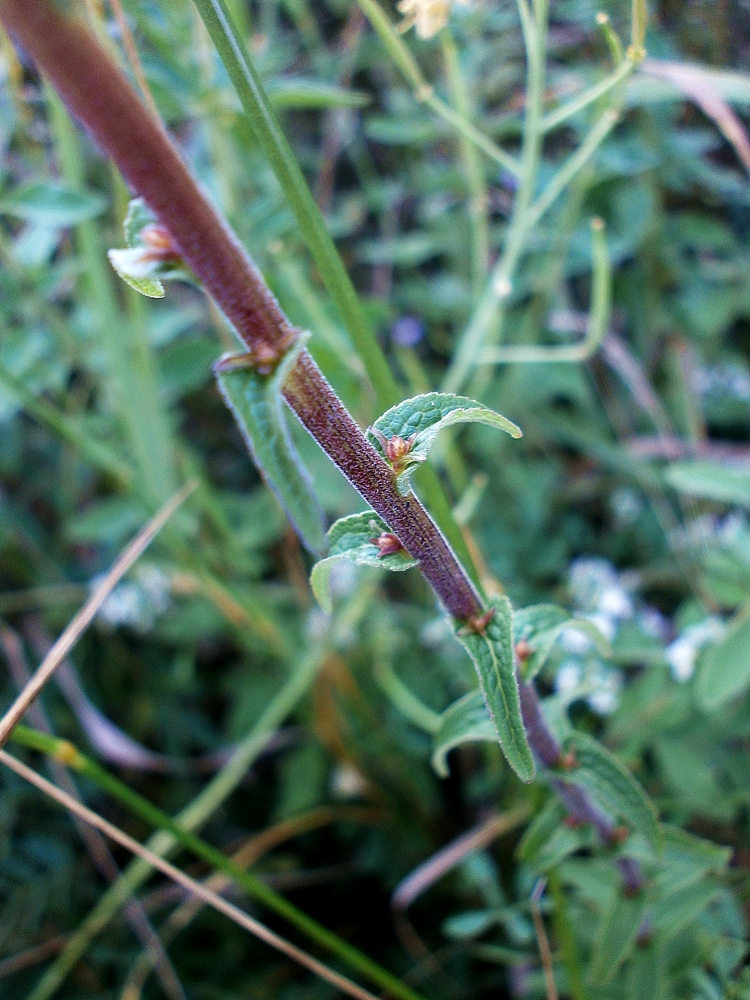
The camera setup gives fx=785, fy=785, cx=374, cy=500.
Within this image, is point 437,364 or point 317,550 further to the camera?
point 437,364

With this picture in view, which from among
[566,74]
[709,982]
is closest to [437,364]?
[566,74]

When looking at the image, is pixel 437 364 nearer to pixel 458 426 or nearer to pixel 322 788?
pixel 458 426

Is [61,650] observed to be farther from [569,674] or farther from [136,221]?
[569,674]

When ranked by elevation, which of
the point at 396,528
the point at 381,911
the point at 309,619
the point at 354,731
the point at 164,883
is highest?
the point at 396,528

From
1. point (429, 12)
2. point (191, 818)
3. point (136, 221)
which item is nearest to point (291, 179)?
point (136, 221)

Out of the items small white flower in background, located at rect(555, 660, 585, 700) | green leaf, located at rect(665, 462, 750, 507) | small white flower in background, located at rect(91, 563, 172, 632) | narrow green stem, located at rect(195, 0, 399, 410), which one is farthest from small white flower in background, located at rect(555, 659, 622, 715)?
small white flower in background, located at rect(91, 563, 172, 632)

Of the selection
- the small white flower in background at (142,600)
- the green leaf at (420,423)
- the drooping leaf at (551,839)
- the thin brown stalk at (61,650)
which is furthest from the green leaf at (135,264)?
the small white flower in background at (142,600)
